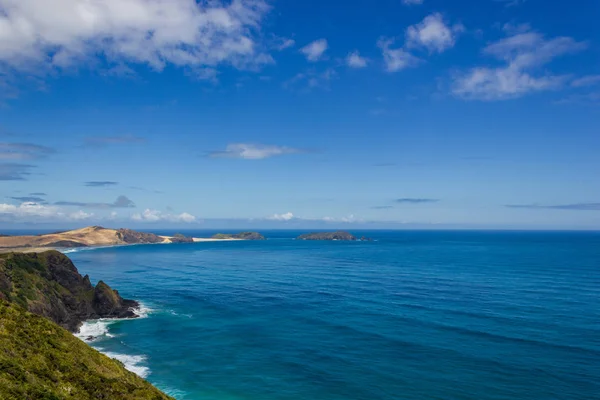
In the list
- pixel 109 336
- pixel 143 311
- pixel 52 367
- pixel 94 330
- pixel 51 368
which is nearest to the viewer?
pixel 51 368

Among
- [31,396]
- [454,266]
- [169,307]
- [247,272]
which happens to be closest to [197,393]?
[31,396]

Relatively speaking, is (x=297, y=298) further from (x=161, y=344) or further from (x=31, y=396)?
(x=31, y=396)

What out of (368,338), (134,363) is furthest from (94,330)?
(368,338)

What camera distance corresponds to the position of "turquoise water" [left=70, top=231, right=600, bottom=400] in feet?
164

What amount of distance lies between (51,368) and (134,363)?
27.8m

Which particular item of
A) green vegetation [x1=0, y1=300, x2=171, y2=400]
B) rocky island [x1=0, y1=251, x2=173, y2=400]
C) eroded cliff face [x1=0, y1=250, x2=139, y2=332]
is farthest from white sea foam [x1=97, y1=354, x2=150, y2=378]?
eroded cliff face [x1=0, y1=250, x2=139, y2=332]

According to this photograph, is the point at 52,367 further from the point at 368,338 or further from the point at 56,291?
the point at 56,291

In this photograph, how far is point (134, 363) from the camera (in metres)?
58.0

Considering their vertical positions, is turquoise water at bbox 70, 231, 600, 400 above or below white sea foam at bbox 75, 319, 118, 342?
above

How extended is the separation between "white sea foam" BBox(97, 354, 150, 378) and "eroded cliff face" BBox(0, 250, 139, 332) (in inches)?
820

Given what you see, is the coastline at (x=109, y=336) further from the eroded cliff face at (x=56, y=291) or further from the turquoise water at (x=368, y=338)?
the eroded cliff face at (x=56, y=291)

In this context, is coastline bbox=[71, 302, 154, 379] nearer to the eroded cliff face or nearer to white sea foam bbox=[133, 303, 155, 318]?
white sea foam bbox=[133, 303, 155, 318]

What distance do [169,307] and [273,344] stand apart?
3916 centimetres

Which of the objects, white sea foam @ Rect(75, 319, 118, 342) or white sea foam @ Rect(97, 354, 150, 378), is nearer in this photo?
white sea foam @ Rect(97, 354, 150, 378)
